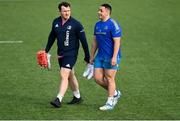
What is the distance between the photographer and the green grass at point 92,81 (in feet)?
33.5

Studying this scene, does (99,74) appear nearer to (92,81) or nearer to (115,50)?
(115,50)

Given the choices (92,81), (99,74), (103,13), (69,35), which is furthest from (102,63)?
(92,81)

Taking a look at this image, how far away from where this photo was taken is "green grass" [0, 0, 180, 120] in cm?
1020

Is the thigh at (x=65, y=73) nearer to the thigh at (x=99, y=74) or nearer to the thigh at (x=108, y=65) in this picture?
the thigh at (x=99, y=74)

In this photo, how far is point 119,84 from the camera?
12.2 metres

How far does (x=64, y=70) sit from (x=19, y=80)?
7.91 ft

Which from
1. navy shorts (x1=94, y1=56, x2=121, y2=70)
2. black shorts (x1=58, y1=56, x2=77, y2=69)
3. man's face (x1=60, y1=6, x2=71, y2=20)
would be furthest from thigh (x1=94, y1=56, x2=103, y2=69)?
man's face (x1=60, y1=6, x2=71, y2=20)

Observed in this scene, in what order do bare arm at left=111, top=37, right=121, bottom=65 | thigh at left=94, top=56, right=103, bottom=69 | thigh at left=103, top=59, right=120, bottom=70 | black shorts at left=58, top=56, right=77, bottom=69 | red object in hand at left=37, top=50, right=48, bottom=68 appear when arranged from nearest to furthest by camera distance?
bare arm at left=111, top=37, right=121, bottom=65 < thigh at left=103, top=59, right=120, bottom=70 < thigh at left=94, top=56, right=103, bottom=69 < black shorts at left=58, top=56, right=77, bottom=69 < red object in hand at left=37, top=50, right=48, bottom=68

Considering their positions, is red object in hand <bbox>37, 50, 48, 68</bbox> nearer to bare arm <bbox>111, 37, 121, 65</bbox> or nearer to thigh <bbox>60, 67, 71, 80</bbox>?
thigh <bbox>60, 67, 71, 80</bbox>

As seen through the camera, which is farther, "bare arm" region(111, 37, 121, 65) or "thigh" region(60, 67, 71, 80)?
"thigh" region(60, 67, 71, 80)

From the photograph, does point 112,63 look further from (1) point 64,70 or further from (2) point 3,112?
(2) point 3,112

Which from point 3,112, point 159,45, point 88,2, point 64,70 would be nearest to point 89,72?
point 64,70

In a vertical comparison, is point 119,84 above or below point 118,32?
below

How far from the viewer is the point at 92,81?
40.8 ft
